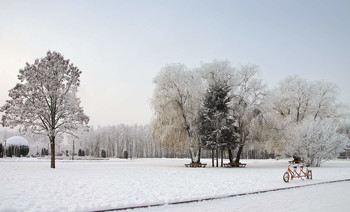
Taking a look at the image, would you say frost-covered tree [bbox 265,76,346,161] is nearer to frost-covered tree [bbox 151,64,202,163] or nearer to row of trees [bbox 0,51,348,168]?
row of trees [bbox 0,51,348,168]

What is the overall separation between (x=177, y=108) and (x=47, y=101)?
14.6 meters

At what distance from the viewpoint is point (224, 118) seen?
34.7 m

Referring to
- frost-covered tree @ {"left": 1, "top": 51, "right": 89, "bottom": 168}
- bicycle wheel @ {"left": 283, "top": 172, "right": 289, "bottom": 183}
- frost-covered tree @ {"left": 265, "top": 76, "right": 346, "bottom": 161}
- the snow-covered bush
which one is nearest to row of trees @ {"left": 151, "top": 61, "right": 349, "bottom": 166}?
the snow-covered bush

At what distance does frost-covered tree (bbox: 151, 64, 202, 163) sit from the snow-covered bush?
12619mm

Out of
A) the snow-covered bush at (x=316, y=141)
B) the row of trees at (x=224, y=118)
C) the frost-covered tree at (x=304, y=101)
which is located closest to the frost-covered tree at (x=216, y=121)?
the row of trees at (x=224, y=118)

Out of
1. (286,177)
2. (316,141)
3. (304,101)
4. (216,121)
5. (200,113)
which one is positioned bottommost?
(286,177)

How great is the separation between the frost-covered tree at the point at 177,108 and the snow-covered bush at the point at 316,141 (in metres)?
12.6

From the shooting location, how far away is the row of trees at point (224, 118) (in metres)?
34.6

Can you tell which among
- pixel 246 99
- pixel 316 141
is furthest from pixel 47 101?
pixel 316 141

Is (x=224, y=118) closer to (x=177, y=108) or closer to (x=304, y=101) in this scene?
(x=177, y=108)

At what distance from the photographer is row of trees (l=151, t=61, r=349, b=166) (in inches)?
1362

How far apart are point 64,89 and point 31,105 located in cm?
348

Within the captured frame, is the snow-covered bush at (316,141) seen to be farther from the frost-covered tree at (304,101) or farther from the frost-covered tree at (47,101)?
the frost-covered tree at (47,101)

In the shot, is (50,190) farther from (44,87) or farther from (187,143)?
(187,143)
